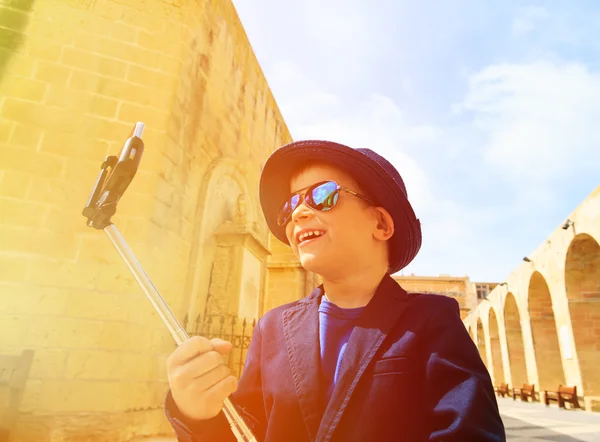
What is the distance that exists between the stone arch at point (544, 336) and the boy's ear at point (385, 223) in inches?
539

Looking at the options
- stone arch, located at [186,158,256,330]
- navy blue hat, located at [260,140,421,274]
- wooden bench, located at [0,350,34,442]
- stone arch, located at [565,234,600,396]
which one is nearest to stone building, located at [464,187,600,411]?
stone arch, located at [565,234,600,396]

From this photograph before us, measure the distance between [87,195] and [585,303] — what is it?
1203cm

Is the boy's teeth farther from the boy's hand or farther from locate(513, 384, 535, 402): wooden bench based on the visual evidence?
locate(513, 384, 535, 402): wooden bench

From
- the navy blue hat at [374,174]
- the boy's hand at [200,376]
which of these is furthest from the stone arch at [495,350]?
the boy's hand at [200,376]

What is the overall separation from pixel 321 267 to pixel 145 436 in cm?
315

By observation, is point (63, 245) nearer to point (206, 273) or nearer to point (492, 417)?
point (206, 273)

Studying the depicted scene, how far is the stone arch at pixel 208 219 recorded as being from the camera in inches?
178

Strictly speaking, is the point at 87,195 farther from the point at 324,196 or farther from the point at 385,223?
the point at 385,223

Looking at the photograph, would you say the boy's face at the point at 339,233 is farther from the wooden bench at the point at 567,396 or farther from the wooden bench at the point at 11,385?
the wooden bench at the point at 567,396

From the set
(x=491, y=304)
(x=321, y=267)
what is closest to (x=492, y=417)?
(x=321, y=267)

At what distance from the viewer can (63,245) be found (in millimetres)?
3482

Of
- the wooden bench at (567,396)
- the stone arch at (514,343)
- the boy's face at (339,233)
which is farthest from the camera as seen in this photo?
the stone arch at (514,343)

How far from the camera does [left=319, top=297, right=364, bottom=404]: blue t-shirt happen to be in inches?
41.0

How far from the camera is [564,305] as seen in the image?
10.3 meters
